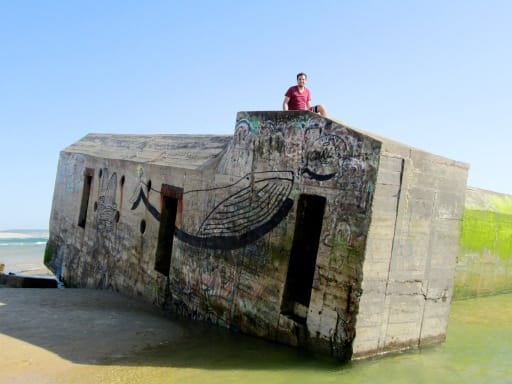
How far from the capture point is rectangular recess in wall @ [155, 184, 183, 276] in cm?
892

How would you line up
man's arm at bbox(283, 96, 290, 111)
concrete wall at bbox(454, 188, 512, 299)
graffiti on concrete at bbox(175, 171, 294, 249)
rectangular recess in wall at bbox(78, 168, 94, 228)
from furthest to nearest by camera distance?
rectangular recess in wall at bbox(78, 168, 94, 228)
concrete wall at bbox(454, 188, 512, 299)
man's arm at bbox(283, 96, 290, 111)
graffiti on concrete at bbox(175, 171, 294, 249)

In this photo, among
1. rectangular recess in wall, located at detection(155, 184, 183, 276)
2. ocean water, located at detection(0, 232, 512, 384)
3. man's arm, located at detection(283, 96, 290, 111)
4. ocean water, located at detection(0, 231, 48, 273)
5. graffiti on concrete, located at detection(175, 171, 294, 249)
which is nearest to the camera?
ocean water, located at detection(0, 232, 512, 384)

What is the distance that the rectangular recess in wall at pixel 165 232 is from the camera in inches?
351

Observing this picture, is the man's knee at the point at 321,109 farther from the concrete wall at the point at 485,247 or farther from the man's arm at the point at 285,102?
the concrete wall at the point at 485,247

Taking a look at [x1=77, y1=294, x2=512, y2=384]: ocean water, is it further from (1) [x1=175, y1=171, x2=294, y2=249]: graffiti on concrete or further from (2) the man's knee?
(2) the man's knee

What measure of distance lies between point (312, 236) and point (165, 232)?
350 cm

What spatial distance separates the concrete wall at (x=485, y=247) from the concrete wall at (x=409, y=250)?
14.7 ft

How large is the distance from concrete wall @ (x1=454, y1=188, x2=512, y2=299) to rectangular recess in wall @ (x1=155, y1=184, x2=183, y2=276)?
5.79 m

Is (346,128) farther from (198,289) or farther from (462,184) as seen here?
(198,289)

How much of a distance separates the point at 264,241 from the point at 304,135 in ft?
4.63

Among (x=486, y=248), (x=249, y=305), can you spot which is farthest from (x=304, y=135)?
(x=486, y=248)

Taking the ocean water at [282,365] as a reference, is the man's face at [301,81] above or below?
above

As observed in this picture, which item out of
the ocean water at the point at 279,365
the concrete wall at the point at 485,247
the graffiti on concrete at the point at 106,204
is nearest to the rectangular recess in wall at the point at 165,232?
the ocean water at the point at 279,365

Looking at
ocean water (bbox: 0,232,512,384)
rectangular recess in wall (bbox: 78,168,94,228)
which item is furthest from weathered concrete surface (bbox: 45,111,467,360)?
rectangular recess in wall (bbox: 78,168,94,228)
